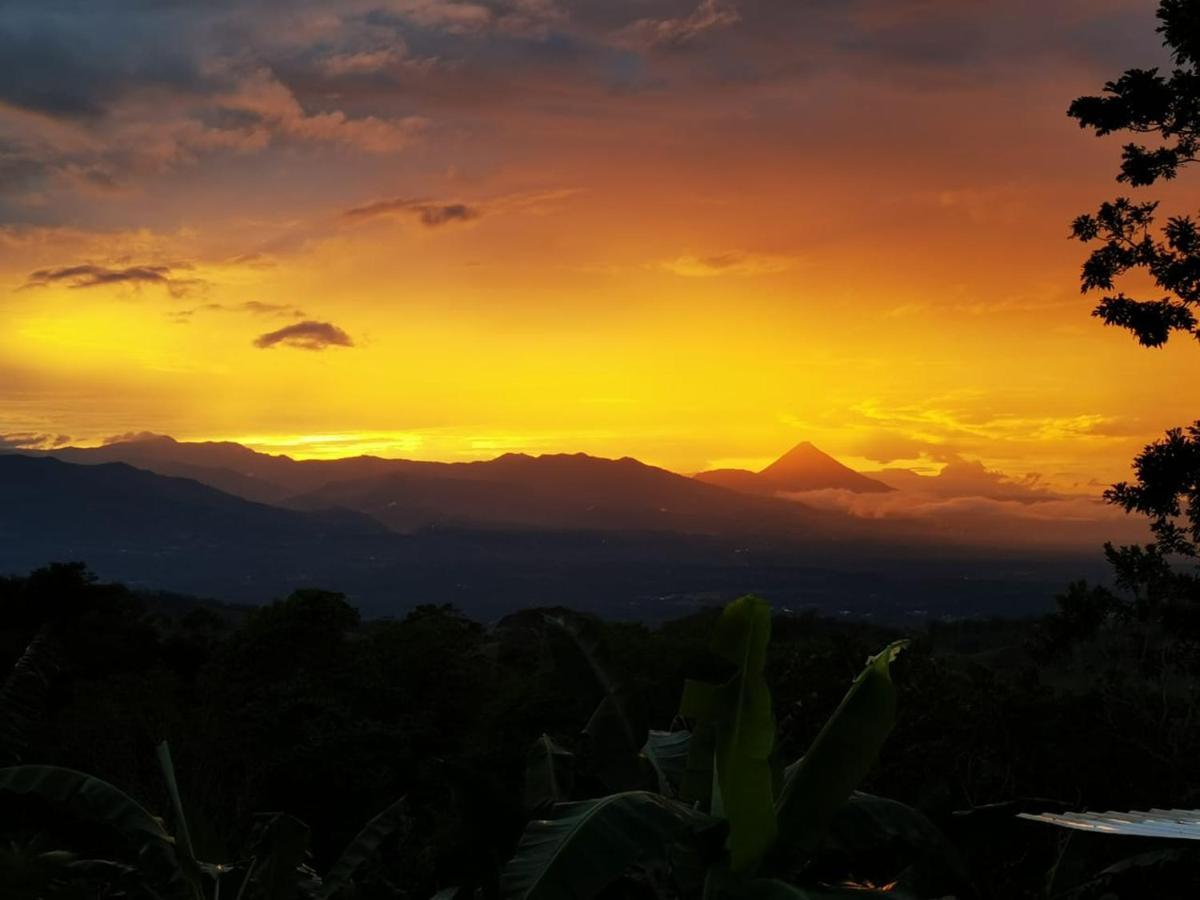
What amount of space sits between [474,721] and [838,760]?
27414mm

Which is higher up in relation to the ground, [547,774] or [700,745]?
[700,745]

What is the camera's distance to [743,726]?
193 inches

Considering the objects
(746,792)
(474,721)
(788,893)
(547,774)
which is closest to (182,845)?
(547,774)

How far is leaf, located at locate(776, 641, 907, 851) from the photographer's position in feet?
16.4

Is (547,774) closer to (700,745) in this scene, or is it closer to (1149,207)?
Answer: (700,745)

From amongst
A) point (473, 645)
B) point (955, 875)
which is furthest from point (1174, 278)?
point (473, 645)

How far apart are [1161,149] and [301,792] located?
23099 mm

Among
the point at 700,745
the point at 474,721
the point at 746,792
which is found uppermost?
the point at 700,745

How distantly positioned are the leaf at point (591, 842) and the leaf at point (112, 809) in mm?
3271

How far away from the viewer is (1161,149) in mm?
15156

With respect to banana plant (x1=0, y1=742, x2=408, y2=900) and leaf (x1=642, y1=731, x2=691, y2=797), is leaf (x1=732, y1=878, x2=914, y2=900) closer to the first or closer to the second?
leaf (x1=642, y1=731, x2=691, y2=797)

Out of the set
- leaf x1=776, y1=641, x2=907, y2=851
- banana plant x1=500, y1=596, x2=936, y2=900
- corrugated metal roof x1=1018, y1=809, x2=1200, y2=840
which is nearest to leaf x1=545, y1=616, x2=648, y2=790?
banana plant x1=500, y1=596, x2=936, y2=900

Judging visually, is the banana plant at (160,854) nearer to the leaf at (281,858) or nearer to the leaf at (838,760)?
the leaf at (281,858)

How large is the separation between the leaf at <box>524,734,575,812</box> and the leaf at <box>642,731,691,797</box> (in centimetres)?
53
